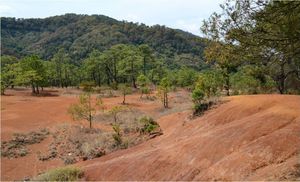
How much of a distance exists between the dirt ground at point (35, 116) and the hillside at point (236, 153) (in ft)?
26.0

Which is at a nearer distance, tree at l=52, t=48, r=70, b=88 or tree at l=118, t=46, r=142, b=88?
tree at l=118, t=46, r=142, b=88

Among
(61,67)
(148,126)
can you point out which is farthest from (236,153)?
(61,67)

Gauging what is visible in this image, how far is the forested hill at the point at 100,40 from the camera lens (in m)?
143

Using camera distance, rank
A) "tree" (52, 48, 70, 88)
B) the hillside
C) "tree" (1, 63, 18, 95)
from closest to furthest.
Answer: the hillside < "tree" (1, 63, 18, 95) < "tree" (52, 48, 70, 88)

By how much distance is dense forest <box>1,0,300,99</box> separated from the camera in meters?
11.7

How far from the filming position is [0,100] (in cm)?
5178

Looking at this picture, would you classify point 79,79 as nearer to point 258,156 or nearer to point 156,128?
point 156,128

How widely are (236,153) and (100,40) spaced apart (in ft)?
448

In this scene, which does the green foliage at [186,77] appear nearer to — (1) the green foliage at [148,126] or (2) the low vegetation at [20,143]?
(2) the low vegetation at [20,143]

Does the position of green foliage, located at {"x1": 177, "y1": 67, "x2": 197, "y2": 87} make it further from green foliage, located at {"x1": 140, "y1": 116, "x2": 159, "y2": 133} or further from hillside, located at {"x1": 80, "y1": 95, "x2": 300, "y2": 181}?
hillside, located at {"x1": 80, "y1": 95, "x2": 300, "y2": 181}

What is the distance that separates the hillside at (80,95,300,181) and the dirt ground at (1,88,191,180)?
794 centimetres

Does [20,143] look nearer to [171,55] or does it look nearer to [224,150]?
[224,150]

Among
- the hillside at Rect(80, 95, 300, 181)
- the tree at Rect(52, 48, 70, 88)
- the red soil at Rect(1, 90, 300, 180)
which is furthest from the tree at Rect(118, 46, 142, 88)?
the hillside at Rect(80, 95, 300, 181)

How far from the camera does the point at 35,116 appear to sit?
133ft
